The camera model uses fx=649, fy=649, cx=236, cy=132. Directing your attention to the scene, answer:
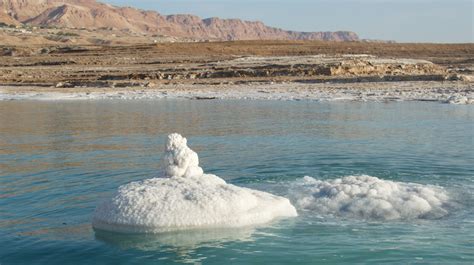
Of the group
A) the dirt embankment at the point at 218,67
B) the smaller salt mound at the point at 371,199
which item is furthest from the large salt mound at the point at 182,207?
the dirt embankment at the point at 218,67

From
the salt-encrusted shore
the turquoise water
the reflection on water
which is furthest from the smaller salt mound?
the salt-encrusted shore

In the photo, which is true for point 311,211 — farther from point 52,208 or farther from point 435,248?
point 52,208

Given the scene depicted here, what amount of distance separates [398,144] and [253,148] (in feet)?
11.8

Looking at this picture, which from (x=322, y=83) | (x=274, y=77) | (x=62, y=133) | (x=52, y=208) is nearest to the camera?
(x=52, y=208)

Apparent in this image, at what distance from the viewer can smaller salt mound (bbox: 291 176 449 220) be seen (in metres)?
9.04

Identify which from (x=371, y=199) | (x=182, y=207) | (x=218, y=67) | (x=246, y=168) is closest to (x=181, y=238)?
(x=182, y=207)

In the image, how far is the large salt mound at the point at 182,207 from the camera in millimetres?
8211

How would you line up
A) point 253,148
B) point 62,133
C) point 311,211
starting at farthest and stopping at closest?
point 62,133
point 253,148
point 311,211

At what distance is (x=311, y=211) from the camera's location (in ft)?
30.4

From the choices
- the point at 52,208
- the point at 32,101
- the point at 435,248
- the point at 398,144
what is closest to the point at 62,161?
the point at 52,208

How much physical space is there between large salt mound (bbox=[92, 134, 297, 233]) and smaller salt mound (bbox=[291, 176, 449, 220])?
702mm

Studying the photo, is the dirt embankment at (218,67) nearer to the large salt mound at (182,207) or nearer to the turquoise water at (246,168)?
the turquoise water at (246,168)

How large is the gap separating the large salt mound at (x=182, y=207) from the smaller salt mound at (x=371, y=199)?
702mm

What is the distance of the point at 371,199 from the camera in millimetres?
9414
